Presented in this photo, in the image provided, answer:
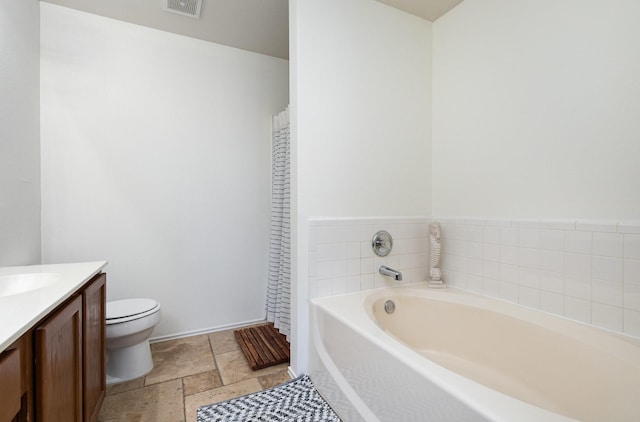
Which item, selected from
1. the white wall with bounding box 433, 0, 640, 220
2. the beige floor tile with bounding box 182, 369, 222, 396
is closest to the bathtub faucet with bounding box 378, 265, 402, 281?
the white wall with bounding box 433, 0, 640, 220

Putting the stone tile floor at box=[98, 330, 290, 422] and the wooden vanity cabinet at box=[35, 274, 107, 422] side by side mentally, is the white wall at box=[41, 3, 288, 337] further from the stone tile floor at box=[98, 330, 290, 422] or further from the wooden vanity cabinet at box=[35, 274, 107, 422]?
the wooden vanity cabinet at box=[35, 274, 107, 422]

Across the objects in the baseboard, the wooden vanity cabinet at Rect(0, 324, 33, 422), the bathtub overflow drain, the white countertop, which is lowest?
the baseboard

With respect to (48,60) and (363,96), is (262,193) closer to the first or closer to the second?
(363,96)

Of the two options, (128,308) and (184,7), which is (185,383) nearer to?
(128,308)

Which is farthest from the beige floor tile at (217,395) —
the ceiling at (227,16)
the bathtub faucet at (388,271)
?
the ceiling at (227,16)

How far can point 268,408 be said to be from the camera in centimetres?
146

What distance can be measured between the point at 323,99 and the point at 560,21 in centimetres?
122

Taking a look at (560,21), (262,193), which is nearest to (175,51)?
(262,193)

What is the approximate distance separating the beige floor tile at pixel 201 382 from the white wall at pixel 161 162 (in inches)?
26.1

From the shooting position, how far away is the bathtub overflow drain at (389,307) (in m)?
1.73

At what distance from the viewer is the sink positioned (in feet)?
3.77

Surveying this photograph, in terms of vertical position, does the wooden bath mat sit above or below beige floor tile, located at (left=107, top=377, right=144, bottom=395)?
above

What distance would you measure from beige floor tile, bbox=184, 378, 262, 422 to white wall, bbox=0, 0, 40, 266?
119 centimetres

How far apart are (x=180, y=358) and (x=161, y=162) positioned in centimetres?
145
